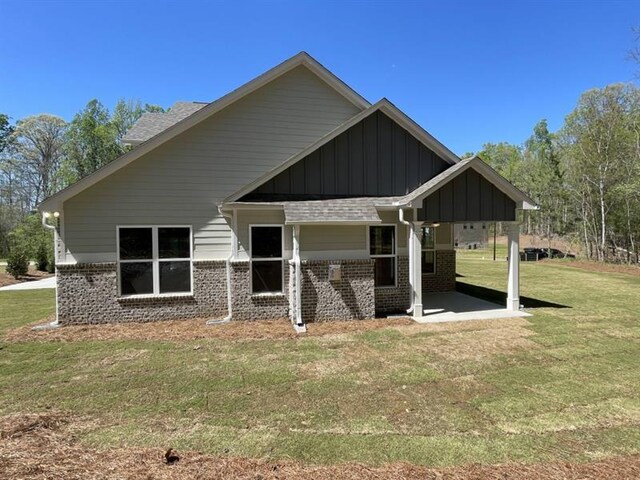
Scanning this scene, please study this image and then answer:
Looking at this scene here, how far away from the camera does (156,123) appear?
11.9 metres

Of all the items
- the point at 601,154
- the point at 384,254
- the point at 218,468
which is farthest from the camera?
the point at 601,154

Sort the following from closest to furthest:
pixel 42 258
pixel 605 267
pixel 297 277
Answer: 1. pixel 297 277
2. pixel 605 267
3. pixel 42 258

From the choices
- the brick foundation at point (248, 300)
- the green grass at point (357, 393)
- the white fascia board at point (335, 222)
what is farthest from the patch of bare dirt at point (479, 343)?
the brick foundation at point (248, 300)

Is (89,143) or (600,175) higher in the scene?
(89,143)

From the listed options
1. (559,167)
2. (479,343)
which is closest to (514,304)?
(479,343)

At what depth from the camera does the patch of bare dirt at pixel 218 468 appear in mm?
3117

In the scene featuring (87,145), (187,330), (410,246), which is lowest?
(187,330)

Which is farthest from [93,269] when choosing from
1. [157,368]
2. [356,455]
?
[356,455]

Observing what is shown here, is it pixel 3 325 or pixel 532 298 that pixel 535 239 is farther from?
pixel 3 325

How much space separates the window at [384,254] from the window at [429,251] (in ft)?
11.2

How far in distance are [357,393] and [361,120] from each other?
723 cm

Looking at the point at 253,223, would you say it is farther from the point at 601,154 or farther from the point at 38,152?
the point at 38,152

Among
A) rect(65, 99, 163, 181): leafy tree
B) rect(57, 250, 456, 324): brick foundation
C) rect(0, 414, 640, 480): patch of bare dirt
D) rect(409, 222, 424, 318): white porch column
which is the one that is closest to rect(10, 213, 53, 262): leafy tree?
rect(65, 99, 163, 181): leafy tree

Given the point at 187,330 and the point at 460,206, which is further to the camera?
the point at 460,206
